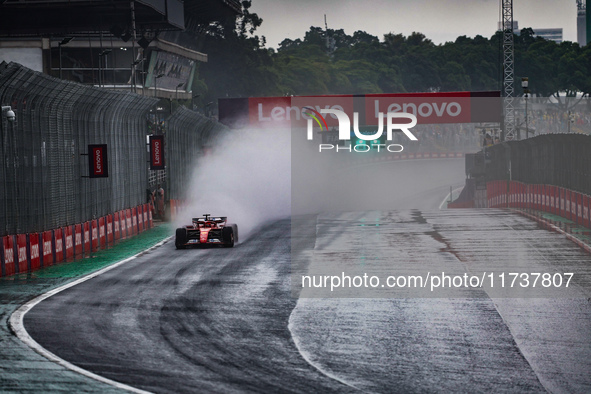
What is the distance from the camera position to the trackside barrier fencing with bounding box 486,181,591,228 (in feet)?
85.0

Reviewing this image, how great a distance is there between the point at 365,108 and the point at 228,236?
27553mm

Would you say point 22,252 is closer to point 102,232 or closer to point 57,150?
point 57,150

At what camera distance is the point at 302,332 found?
39.8 feet

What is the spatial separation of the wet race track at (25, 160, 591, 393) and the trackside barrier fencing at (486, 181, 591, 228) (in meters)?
6.21

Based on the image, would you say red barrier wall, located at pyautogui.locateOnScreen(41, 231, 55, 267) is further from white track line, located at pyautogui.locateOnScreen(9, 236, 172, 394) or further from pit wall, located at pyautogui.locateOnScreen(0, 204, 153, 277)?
white track line, located at pyautogui.locateOnScreen(9, 236, 172, 394)

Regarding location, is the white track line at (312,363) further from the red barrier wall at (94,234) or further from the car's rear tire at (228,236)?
the red barrier wall at (94,234)

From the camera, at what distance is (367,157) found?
107875mm

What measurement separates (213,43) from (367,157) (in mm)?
26227

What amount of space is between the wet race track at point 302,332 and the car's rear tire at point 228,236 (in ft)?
8.27

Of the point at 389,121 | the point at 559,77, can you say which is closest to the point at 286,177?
the point at 389,121

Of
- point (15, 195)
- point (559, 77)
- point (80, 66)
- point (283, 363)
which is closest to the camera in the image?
point (283, 363)

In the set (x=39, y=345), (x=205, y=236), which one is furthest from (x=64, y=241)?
(x=39, y=345)

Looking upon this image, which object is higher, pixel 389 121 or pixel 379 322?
pixel 389 121

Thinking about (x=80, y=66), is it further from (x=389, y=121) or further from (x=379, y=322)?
(x=379, y=322)
